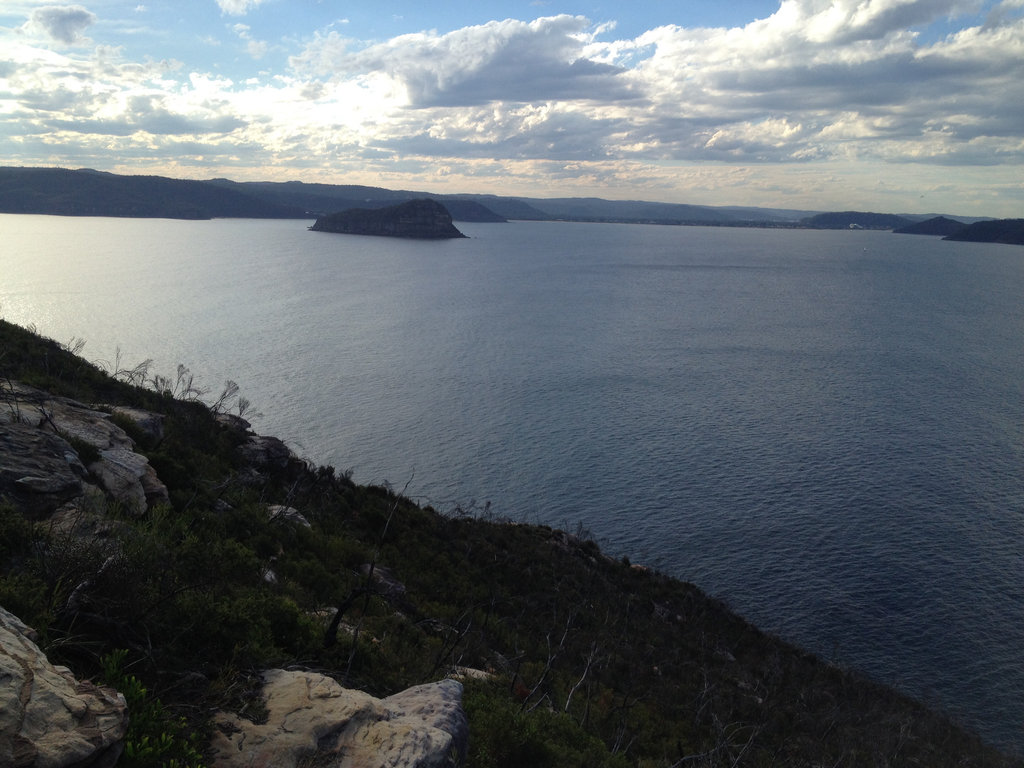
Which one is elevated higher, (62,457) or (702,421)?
(62,457)

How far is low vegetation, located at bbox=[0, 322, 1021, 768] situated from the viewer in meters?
7.75

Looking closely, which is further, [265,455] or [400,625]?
[265,455]

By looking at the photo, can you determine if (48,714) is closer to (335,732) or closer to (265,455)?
(335,732)

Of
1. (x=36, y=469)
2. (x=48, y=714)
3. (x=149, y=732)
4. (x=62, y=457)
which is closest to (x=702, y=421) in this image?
(x=62, y=457)

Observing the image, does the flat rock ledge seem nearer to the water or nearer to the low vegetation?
the low vegetation

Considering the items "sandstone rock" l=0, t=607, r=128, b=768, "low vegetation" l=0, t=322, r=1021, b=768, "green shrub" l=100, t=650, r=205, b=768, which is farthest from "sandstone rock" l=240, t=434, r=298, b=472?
"sandstone rock" l=0, t=607, r=128, b=768

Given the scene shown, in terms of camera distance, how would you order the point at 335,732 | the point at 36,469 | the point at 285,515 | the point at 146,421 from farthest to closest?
1. the point at 146,421
2. the point at 285,515
3. the point at 36,469
4. the point at 335,732

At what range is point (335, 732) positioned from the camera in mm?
7242

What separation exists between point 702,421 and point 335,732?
158ft

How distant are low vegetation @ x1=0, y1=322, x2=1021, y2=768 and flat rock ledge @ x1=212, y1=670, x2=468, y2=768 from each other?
30 cm

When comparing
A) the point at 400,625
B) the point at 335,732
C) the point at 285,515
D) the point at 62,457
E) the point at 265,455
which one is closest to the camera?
the point at 335,732

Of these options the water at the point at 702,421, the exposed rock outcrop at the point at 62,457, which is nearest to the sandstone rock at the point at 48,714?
the exposed rock outcrop at the point at 62,457

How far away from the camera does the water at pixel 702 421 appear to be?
1281 inches

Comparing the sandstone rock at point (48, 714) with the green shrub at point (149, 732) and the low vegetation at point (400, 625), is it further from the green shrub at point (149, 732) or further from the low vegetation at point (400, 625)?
the low vegetation at point (400, 625)
